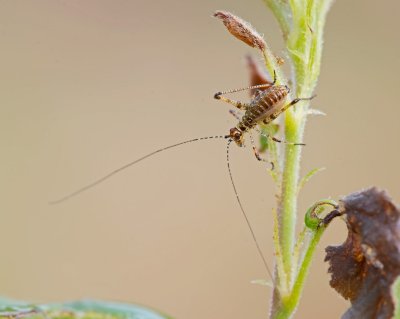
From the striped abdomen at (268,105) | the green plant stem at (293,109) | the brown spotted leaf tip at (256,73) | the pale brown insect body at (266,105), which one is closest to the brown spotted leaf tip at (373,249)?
the green plant stem at (293,109)

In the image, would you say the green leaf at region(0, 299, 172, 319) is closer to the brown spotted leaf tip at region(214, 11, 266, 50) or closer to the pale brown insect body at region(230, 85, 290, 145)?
the pale brown insect body at region(230, 85, 290, 145)

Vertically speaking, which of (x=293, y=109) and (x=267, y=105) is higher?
(x=267, y=105)

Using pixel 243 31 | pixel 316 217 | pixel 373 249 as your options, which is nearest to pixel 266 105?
pixel 243 31

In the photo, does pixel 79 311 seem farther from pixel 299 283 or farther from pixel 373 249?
pixel 373 249

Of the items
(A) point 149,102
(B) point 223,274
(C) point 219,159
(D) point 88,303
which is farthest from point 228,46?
(D) point 88,303

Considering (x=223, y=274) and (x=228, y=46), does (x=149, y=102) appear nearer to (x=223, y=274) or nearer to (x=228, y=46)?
(x=228, y=46)

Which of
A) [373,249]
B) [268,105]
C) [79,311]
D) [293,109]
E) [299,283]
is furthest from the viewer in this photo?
[268,105]
